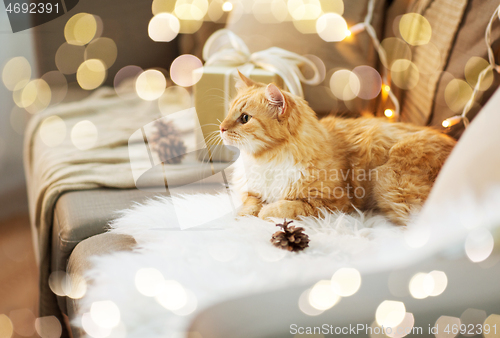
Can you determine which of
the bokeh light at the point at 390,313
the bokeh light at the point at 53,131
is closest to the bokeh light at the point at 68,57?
the bokeh light at the point at 53,131

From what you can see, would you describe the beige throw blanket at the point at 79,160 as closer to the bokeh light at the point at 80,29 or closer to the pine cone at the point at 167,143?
the pine cone at the point at 167,143

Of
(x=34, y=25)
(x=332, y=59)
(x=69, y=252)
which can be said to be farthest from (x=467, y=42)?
(x=34, y=25)

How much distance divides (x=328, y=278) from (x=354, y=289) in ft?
0.13

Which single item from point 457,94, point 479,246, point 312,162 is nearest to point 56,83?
point 312,162

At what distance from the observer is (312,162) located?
0.57m

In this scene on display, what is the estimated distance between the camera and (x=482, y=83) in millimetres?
652

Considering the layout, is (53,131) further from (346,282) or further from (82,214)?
(346,282)

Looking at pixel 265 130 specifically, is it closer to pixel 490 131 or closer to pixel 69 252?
pixel 490 131

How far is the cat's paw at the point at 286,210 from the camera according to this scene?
0.56 metres

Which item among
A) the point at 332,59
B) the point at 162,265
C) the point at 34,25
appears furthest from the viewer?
the point at 34,25

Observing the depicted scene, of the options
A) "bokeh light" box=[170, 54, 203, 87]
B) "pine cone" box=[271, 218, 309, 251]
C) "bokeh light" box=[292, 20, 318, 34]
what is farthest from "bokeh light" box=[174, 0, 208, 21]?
"pine cone" box=[271, 218, 309, 251]

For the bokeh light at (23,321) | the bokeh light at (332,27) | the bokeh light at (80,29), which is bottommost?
the bokeh light at (23,321)

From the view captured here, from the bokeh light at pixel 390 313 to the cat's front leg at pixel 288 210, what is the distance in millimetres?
247

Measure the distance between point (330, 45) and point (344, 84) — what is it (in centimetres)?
9
